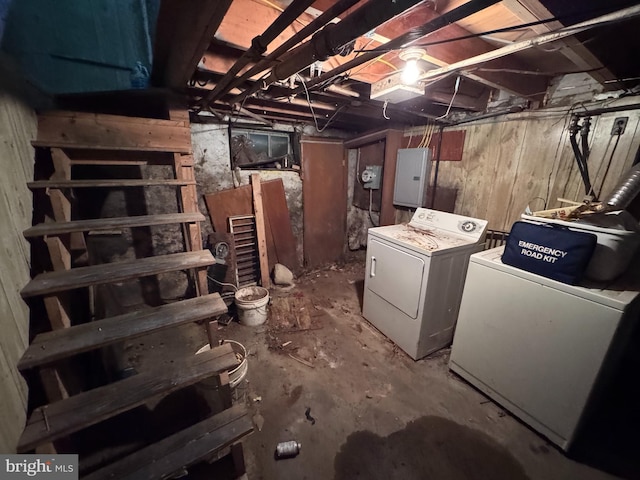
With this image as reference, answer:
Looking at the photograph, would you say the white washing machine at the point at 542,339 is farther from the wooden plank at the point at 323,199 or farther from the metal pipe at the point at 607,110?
the wooden plank at the point at 323,199

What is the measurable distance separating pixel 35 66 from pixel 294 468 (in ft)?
11.5

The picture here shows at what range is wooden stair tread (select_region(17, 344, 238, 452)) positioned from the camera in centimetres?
98

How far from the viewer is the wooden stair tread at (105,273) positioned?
44.8 inches

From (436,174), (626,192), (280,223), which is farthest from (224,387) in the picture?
(436,174)

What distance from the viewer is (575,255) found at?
141 centimetres

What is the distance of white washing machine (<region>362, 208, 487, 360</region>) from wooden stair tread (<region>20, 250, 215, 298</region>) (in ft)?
5.20

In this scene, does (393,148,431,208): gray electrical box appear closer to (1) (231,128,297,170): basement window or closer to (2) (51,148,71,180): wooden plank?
(1) (231,128,297,170): basement window

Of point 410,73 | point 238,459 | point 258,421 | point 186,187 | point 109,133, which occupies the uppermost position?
point 410,73

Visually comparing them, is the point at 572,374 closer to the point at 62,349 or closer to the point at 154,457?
the point at 154,457

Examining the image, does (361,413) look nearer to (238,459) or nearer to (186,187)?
(238,459)

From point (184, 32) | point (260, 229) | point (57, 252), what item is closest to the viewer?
point (184, 32)

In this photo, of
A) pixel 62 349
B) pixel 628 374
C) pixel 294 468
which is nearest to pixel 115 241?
pixel 62 349

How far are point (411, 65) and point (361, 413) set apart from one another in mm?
2331

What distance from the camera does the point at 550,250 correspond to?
1495 mm
